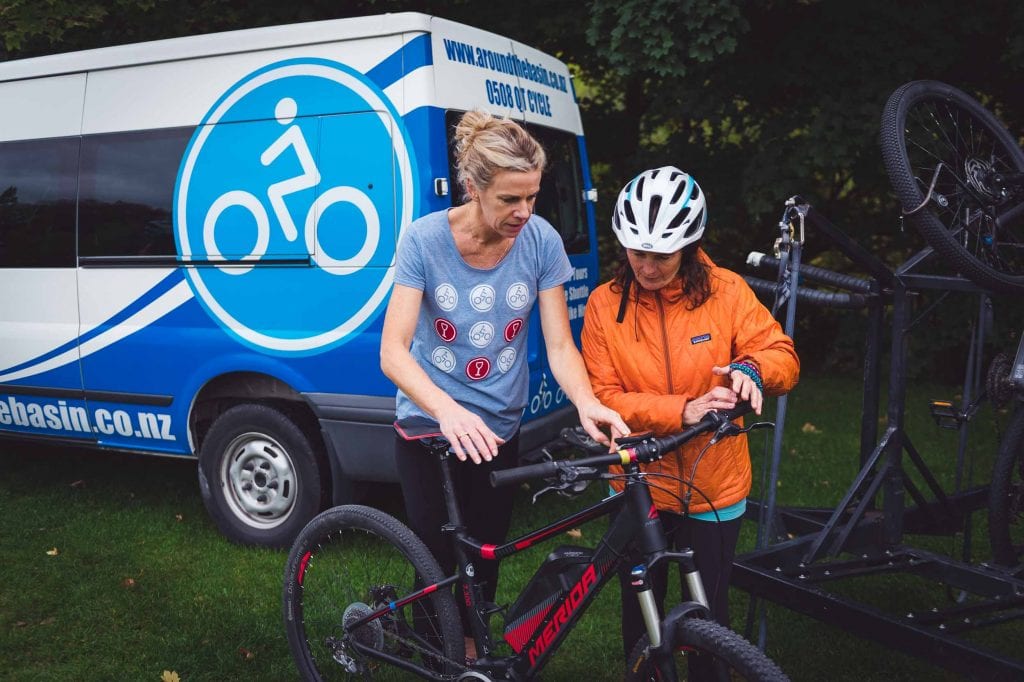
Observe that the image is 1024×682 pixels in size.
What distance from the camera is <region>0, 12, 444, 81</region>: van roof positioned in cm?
455

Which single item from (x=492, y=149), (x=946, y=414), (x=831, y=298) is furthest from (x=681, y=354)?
(x=946, y=414)

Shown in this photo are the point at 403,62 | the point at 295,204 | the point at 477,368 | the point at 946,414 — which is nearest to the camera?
the point at 477,368

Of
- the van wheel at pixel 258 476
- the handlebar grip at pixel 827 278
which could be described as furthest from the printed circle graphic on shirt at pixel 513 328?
the van wheel at pixel 258 476

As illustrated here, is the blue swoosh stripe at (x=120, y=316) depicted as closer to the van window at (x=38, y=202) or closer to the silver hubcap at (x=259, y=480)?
the van window at (x=38, y=202)

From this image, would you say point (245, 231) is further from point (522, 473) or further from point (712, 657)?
point (712, 657)

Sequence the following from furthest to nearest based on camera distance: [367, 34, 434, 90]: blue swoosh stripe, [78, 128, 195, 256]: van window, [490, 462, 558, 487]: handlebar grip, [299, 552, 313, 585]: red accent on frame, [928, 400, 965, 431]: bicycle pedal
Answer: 1. [78, 128, 195, 256]: van window
2. [367, 34, 434, 90]: blue swoosh stripe
3. [928, 400, 965, 431]: bicycle pedal
4. [299, 552, 313, 585]: red accent on frame
5. [490, 462, 558, 487]: handlebar grip

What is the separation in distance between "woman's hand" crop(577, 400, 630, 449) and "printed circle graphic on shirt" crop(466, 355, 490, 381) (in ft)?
1.63

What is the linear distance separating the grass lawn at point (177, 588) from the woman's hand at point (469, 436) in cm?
172

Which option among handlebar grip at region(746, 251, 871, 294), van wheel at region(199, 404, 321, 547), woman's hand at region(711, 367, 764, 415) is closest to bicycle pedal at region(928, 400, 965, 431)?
handlebar grip at region(746, 251, 871, 294)

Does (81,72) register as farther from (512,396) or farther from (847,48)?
(847,48)

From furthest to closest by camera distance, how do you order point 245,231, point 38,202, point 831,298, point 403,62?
point 38,202, point 245,231, point 403,62, point 831,298

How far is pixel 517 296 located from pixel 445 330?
250mm

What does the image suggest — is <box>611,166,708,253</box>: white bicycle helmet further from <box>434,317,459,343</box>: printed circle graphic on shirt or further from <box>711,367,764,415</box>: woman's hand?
<box>434,317,459,343</box>: printed circle graphic on shirt

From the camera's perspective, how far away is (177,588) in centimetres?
468
